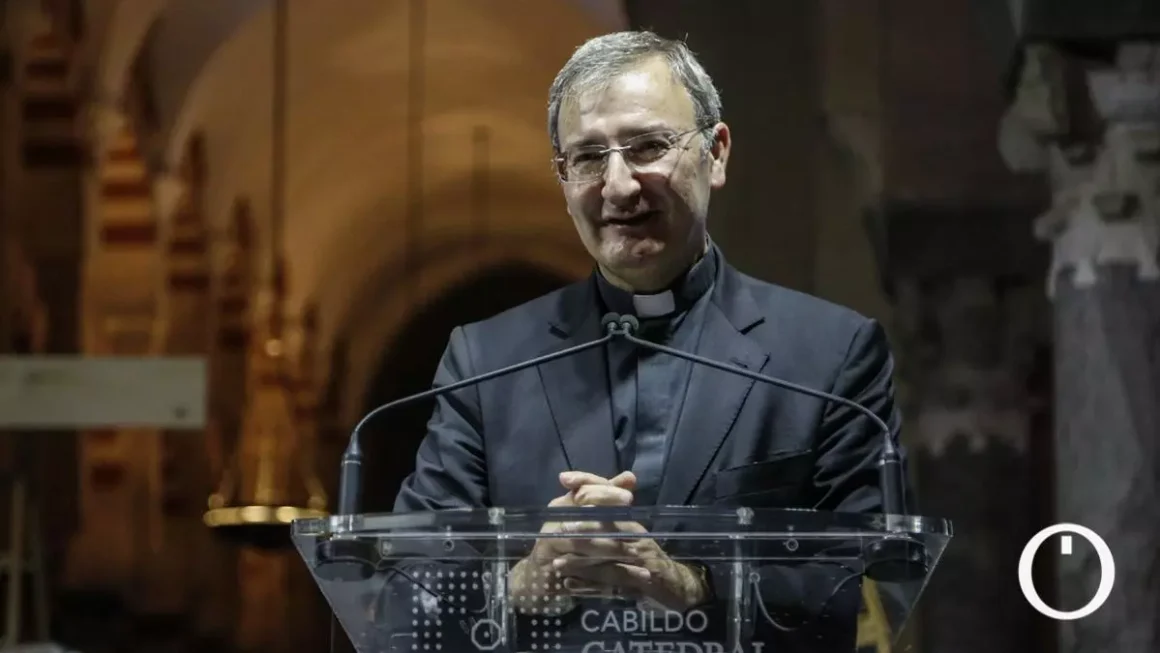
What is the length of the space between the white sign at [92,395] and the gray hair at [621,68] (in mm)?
3376

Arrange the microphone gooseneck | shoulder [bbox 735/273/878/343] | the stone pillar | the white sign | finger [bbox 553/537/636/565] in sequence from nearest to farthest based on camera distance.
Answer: finger [bbox 553/537/636/565] < the microphone gooseneck < shoulder [bbox 735/273/878/343] < the stone pillar < the white sign

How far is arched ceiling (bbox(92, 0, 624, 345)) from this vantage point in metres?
5.45

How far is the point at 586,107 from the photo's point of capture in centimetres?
217

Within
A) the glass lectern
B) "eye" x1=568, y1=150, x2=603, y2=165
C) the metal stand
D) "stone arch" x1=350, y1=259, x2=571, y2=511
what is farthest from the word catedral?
the metal stand

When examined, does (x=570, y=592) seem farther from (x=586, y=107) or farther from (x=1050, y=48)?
(x=1050, y=48)

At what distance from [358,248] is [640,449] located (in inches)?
130

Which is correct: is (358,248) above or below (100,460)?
above

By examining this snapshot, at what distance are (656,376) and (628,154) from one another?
28 centimetres

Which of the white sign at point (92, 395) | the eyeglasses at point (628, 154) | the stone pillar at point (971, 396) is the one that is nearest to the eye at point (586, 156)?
the eyeglasses at point (628, 154)

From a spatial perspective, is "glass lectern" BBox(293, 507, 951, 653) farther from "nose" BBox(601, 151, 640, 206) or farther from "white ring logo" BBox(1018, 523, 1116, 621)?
"white ring logo" BBox(1018, 523, 1116, 621)

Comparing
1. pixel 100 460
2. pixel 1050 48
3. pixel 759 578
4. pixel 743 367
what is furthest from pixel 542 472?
pixel 100 460

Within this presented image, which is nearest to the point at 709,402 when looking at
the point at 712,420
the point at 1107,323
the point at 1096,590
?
the point at 712,420

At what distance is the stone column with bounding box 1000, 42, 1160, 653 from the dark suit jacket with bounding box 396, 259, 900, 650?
2518mm

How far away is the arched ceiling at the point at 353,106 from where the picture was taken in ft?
17.9
